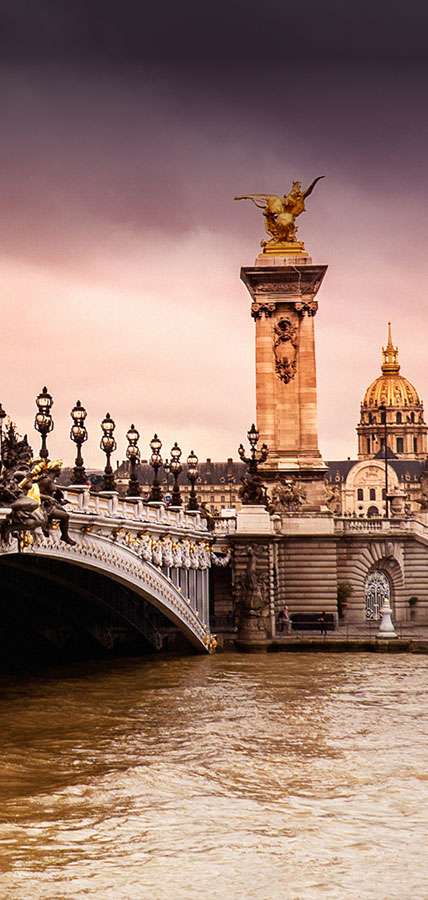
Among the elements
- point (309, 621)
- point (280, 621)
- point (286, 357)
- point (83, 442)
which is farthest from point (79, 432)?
point (286, 357)

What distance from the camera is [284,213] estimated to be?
75625mm

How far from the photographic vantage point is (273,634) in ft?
191

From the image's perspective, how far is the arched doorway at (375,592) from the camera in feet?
233

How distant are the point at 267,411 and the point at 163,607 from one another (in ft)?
78.9

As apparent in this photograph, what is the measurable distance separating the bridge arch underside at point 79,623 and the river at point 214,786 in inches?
167

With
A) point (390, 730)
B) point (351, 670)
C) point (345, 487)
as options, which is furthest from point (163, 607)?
point (345, 487)

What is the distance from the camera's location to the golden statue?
74.9m

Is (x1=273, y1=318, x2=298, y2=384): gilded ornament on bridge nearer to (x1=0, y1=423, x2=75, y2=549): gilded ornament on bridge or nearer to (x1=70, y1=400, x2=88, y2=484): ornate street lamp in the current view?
(x1=70, y1=400, x2=88, y2=484): ornate street lamp

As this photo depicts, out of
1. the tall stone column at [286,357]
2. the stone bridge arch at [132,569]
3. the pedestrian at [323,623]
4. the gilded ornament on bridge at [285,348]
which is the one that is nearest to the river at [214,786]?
the stone bridge arch at [132,569]

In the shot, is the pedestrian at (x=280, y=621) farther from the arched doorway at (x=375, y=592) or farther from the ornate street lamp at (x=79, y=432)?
the ornate street lamp at (x=79, y=432)

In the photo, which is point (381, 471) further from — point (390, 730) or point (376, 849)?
point (376, 849)

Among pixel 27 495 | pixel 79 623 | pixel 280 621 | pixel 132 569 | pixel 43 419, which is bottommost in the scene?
pixel 79 623

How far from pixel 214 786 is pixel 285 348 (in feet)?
149

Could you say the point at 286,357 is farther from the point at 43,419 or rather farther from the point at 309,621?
the point at 43,419
